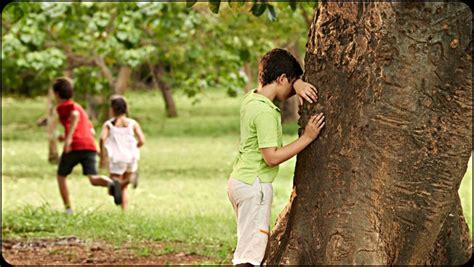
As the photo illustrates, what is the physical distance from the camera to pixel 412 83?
5.35 m

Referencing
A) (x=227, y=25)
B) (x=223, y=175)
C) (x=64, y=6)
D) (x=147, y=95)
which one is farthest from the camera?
(x=147, y=95)

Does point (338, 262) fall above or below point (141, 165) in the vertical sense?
above

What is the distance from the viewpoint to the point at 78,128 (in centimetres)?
1234

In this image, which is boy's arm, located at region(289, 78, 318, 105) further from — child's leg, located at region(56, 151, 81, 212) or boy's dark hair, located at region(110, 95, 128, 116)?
child's leg, located at region(56, 151, 81, 212)

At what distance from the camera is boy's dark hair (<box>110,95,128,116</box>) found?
1191 centimetres

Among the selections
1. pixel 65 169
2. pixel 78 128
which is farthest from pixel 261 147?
pixel 78 128

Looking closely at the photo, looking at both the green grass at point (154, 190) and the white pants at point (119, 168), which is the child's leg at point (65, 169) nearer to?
the green grass at point (154, 190)

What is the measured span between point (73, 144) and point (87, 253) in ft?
11.2

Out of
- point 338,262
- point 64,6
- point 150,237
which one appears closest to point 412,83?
point 338,262

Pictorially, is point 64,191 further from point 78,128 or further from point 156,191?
point 156,191

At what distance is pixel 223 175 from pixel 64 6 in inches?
286

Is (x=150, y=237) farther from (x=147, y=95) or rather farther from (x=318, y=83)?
(x=147, y=95)

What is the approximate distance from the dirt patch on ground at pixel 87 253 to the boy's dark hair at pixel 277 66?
9.49 ft

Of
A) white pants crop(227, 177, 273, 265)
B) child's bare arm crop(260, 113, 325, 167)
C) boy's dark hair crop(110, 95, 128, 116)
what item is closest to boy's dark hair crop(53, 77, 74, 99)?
boy's dark hair crop(110, 95, 128, 116)
